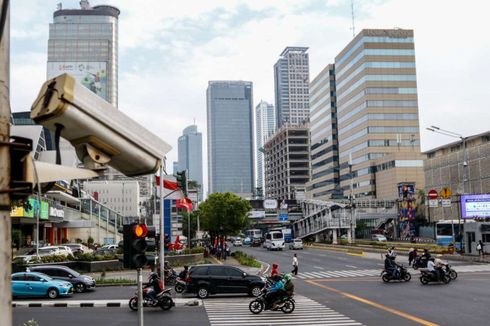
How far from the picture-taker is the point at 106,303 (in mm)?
22781

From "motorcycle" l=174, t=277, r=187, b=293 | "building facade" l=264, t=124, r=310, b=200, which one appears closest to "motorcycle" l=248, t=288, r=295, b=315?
"motorcycle" l=174, t=277, r=187, b=293

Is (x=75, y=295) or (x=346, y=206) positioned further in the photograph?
(x=346, y=206)

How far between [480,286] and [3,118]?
1104 inches

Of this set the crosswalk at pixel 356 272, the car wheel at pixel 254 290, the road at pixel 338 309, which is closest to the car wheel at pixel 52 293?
the road at pixel 338 309

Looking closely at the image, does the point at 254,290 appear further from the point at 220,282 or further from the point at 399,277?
the point at 399,277

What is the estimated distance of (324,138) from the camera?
14888 centimetres

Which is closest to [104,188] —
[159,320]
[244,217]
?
[244,217]

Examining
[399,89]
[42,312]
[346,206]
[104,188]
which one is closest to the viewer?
[42,312]

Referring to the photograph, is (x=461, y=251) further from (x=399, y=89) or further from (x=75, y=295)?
(x=399, y=89)

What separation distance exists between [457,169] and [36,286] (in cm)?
6198

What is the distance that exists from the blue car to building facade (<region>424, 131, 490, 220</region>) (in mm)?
47862

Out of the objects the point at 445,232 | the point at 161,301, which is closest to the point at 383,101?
the point at 445,232

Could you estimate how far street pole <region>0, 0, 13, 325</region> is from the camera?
3266mm

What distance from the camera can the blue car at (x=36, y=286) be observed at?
2572 centimetres
